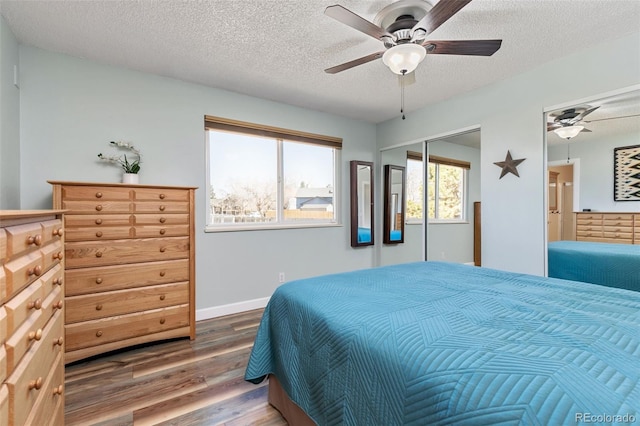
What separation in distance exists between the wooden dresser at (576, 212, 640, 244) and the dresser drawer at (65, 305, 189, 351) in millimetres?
3581

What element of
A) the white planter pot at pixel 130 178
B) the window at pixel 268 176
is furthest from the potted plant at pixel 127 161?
the window at pixel 268 176

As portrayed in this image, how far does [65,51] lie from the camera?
93.5 inches

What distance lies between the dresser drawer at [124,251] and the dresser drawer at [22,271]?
52.9 inches

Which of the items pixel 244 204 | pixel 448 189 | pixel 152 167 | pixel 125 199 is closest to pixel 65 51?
pixel 152 167

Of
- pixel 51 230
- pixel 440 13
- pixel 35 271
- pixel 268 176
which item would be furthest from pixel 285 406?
pixel 268 176

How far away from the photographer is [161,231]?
2.42 metres

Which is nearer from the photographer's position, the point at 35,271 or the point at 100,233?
the point at 35,271

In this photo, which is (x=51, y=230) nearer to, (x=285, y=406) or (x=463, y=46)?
(x=285, y=406)

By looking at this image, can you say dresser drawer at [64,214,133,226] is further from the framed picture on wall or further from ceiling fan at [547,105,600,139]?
the framed picture on wall

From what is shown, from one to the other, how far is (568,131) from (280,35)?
262 centimetres

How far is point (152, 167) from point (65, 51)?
1096 mm

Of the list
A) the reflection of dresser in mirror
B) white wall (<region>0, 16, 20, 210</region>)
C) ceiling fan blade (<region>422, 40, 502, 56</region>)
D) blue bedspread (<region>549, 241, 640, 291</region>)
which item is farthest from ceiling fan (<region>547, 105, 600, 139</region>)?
white wall (<region>0, 16, 20, 210</region>)

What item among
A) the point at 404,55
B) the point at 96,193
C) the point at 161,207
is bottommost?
the point at 161,207
